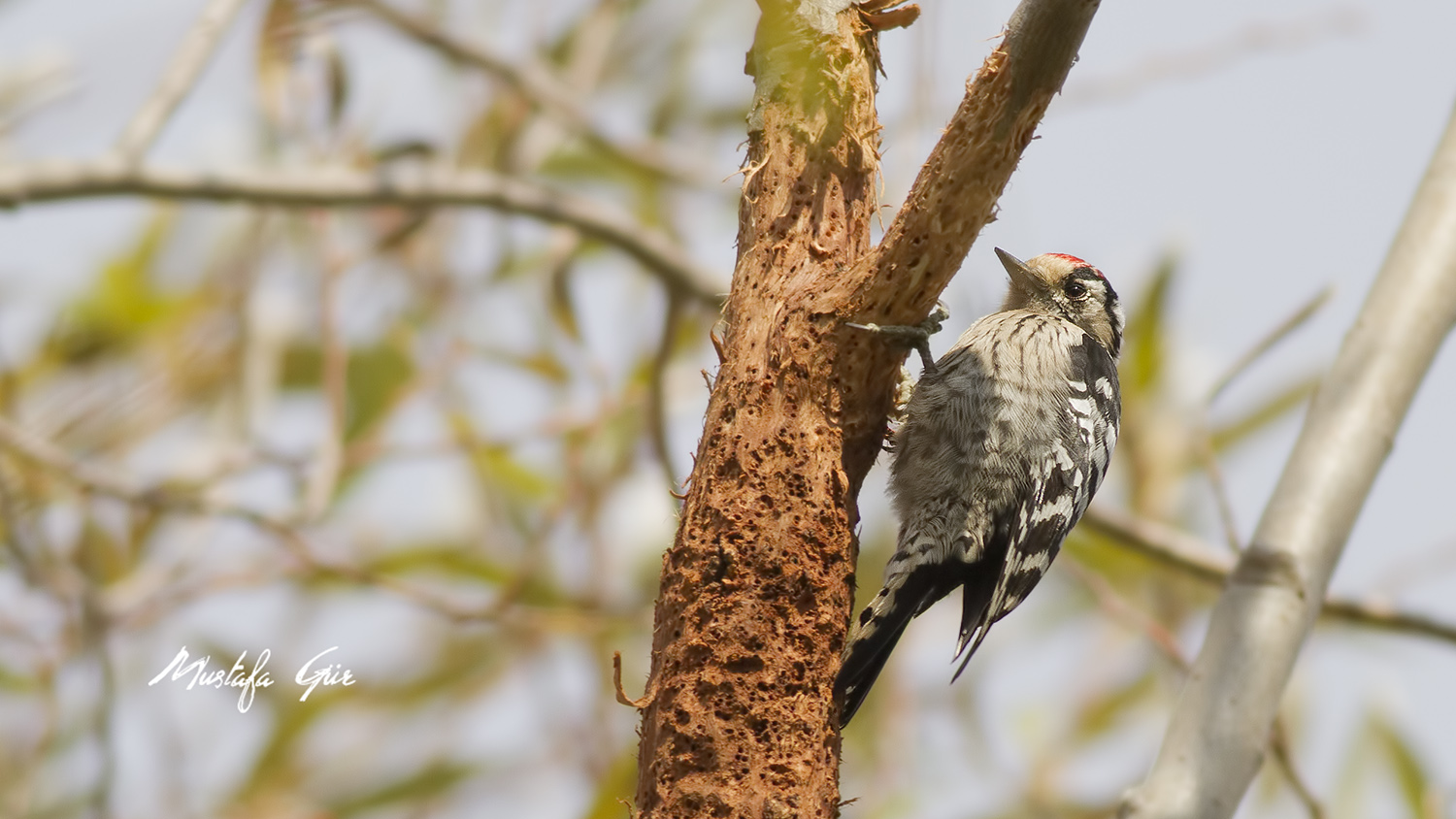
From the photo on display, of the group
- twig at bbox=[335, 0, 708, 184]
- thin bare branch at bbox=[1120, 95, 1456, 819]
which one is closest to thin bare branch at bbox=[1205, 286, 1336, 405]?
thin bare branch at bbox=[1120, 95, 1456, 819]

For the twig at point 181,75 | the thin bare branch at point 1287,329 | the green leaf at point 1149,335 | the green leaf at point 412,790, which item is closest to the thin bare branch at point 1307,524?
the thin bare branch at point 1287,329

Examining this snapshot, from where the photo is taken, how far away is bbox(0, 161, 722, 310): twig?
3461 mm

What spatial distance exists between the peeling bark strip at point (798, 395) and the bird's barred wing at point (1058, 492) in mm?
1067

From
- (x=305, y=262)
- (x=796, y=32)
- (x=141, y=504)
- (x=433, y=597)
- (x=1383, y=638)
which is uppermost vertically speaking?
(x=305, y=262)

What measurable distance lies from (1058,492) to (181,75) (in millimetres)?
2599

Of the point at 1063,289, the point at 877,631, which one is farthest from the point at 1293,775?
the point at 1063,289

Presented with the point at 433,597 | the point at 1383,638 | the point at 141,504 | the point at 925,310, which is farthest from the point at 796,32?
the point at 1383,638

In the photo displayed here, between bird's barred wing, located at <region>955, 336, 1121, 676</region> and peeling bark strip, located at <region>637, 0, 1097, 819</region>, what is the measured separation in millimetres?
1067

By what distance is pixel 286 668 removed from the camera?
5551mm

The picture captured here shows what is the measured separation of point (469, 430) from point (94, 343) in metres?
1.69

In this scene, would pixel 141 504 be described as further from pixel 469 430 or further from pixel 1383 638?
pixel 1383 638

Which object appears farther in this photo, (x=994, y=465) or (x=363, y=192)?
(x=363, y=192)

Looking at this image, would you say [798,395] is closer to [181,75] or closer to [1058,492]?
[1058,492]

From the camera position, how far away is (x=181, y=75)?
335cm
